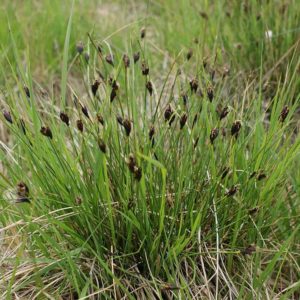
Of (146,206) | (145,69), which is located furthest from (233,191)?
(145,69)

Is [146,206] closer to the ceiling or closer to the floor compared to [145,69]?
closer to the floor

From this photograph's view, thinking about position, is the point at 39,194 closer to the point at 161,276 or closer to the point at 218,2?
the point at 161,276

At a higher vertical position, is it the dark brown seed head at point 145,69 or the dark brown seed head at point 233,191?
the dark brown seed head at point 145,69

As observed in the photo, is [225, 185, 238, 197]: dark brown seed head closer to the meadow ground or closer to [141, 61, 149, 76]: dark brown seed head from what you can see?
the meadow ground

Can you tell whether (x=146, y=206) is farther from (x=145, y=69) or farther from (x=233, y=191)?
(x=145, y=69)

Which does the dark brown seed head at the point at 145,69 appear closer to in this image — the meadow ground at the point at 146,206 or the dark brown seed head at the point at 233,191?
the meadow ground at the point at 146,206

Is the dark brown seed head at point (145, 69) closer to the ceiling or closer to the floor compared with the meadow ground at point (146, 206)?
closer to the ceiling

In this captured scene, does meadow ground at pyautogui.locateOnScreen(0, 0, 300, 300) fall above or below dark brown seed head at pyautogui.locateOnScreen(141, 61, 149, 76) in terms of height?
below

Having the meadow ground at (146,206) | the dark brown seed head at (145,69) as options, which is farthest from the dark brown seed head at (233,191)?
the dark brown seed head at (145,69)

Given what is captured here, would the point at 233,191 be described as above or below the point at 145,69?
below

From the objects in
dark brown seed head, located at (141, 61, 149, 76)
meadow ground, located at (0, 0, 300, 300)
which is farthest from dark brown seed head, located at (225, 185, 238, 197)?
dark brown seed head, located at (141, 61, 149, 76)

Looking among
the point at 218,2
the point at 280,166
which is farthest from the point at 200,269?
the point at 218,2
